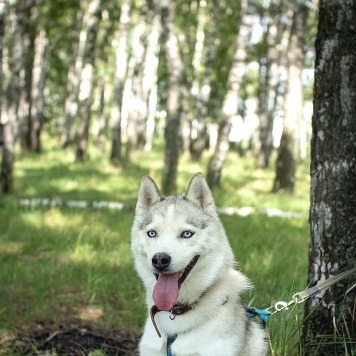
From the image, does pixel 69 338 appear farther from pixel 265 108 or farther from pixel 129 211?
pixel 265 108

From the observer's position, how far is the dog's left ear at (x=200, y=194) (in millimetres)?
4051

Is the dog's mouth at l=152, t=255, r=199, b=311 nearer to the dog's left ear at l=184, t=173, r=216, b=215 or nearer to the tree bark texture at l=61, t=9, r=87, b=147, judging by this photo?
the dog's left ear at l=184, t=173, r=216, b=215

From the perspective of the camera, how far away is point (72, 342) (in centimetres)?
540

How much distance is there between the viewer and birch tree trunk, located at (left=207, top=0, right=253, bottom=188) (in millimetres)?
14812

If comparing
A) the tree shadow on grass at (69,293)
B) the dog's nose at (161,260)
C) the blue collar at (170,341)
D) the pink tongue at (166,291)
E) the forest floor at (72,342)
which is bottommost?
the forest floor at (72,342)

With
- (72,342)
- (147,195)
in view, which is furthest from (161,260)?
(72,342)

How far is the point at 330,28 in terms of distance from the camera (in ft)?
13.4

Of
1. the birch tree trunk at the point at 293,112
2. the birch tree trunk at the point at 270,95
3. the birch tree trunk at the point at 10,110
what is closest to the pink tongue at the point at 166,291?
the birch tree trunk at the point at 10,110

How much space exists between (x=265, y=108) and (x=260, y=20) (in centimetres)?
729

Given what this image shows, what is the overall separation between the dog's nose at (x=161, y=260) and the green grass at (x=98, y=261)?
121 centimetres

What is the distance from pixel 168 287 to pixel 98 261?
3.94 metres

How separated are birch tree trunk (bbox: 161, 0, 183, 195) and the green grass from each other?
0.96 metres

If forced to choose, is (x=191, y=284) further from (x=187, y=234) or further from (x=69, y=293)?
(x=69, y=293)

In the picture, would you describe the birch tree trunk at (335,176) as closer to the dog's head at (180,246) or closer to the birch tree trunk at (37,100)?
the dog's head at (180,246)
